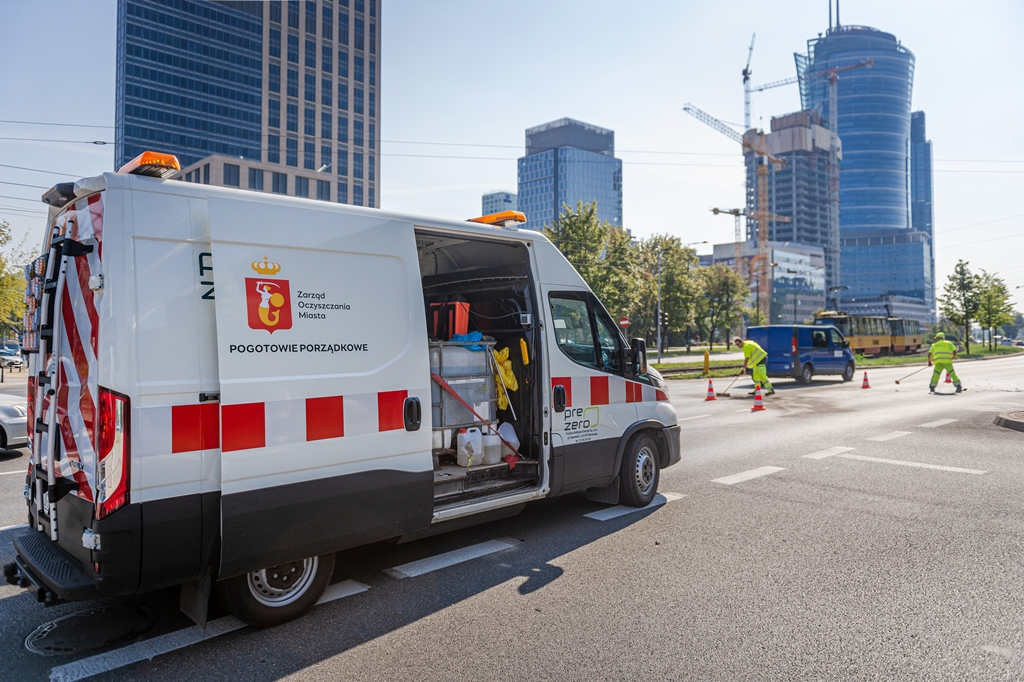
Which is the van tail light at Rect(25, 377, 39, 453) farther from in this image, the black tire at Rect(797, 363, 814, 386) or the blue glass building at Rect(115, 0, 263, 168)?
the blue glass building at Rect(115, 0, 263, 168)

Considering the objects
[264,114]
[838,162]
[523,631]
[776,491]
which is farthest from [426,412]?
[838,162]

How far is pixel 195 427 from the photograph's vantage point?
11.6 ft

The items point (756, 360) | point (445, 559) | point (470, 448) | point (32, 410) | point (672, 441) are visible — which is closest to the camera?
point (32, 410)

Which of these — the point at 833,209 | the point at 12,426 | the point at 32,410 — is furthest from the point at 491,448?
the point at 833,209

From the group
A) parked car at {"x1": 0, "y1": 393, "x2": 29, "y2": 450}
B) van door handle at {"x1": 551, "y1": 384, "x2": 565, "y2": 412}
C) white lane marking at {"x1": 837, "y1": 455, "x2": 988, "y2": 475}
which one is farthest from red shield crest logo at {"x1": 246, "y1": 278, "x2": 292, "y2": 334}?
white lane marking at {"x1": 837, "y1": 455, "x2": 988, "y2": 475}

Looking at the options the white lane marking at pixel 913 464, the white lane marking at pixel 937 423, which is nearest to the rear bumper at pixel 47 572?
the white lane marking at pixel 913 464

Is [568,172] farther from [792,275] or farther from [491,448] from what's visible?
[491,448]

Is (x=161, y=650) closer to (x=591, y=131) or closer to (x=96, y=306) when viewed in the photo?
(x=96, y=306)

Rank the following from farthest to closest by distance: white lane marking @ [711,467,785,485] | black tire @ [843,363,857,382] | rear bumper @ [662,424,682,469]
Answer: black tire @ [843,363,857,382] < white lane marking @ [711,467,785,485] < rear bumper @ [662,424,682,469]

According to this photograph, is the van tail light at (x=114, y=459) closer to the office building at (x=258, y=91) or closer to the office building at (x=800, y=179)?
the office building at (x=258, y=91)

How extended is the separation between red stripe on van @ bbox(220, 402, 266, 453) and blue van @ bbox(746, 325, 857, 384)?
852 inches

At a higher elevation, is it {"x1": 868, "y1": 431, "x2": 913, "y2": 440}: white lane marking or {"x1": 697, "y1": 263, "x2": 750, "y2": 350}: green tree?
{"x1": 697, "y1": 263, "x2": 750, "y2": 350}: green tree

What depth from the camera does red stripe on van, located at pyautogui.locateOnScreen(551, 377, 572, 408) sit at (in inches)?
225

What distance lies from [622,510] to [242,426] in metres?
3.94
